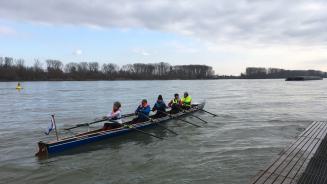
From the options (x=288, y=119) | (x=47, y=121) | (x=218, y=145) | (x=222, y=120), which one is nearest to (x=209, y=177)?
(x=218, y=145)

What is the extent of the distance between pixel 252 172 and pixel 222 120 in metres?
10.6

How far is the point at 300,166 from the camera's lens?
8.36 meters

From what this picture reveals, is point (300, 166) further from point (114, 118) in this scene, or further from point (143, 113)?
point (143, 113)

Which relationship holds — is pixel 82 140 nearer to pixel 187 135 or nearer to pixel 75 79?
pixel 187 135

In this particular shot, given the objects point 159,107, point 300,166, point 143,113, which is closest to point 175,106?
point 159,107

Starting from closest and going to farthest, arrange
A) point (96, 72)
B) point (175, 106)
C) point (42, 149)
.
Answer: point (42, 149)
point (175, 106)
point (96, 72)

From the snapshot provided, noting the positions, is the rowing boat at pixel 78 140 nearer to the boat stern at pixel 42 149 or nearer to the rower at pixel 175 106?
the boat stern at pixel 42 149

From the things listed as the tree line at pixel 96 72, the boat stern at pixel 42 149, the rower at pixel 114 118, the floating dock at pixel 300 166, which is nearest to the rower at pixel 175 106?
the rower at pixel 114 118

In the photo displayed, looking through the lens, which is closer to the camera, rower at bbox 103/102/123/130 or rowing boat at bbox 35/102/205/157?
rowing boat at bbox 35/102/205/157

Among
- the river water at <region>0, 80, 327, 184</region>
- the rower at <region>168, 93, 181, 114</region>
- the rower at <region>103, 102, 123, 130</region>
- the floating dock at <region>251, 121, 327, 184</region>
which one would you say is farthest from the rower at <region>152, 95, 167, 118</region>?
the floating dock at <region>251, 121, 327, 184</region>

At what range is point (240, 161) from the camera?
10.5m

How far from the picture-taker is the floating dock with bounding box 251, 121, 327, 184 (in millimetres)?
7449

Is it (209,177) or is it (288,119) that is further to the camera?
(288,119)

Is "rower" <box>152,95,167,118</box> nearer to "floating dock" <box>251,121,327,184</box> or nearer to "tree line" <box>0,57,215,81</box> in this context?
"floating dock" <box>251,121,327,184</box>
